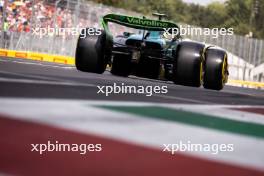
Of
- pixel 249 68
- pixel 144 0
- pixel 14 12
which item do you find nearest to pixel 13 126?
pixel 14 12

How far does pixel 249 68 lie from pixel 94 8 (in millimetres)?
11533

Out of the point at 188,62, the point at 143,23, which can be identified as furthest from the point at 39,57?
the point at 188,62

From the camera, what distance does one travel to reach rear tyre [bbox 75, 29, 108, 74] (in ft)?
25.8

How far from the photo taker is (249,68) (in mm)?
30625

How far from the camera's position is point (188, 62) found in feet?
25.0

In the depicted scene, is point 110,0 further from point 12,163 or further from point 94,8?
point 12,163
